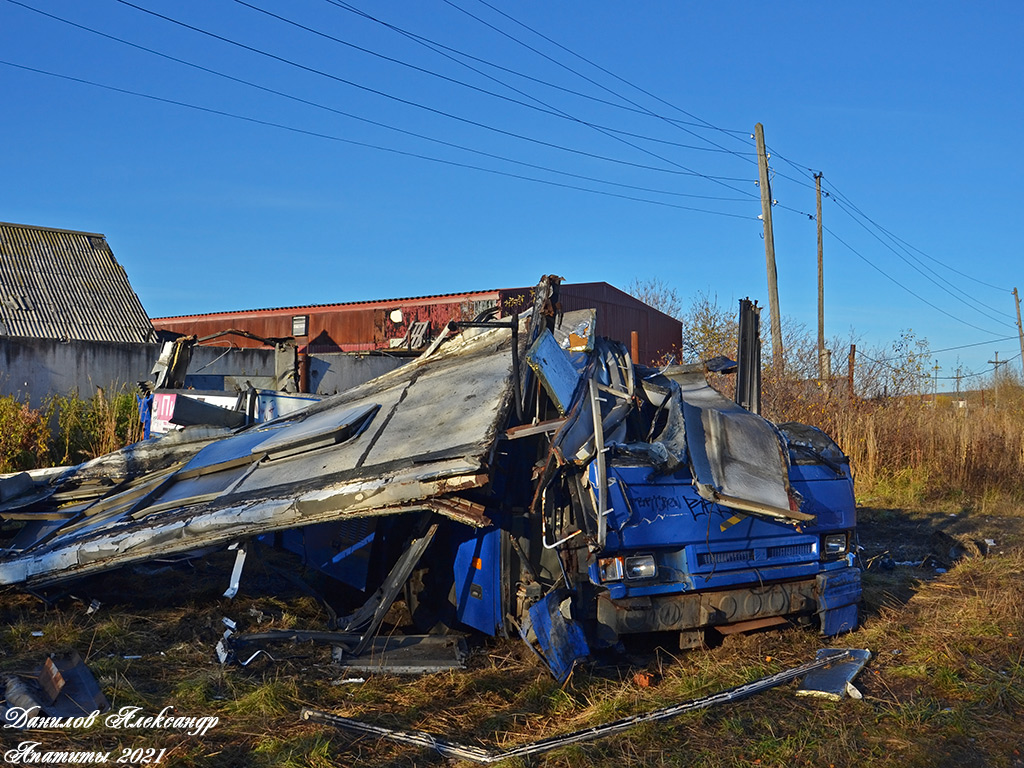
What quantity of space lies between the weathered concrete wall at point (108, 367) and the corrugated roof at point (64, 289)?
4.06 meters

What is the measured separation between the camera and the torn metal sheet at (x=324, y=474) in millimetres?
4625

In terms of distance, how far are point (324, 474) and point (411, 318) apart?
17.8 m

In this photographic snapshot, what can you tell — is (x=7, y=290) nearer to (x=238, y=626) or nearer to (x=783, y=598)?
(x=238, y=626)

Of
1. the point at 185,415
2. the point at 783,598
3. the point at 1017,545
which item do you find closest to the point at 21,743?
the point at 783,598

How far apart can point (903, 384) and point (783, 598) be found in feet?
36.3

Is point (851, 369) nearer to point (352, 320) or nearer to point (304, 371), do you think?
point (304, 371)

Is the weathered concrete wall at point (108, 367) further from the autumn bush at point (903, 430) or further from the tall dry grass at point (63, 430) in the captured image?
the autumn bush at point (903, 430)

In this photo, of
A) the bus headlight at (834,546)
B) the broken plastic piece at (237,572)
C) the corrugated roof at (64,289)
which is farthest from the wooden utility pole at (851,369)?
the corrugated roof at (64,289)

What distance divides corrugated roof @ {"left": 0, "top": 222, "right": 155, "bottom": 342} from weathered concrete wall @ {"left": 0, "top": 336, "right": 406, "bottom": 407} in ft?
13.3

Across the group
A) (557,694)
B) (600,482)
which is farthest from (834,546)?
(557,694)

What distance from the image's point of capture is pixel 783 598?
516cm

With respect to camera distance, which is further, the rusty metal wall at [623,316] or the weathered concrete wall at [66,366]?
the rusty metal wall at [623,316]

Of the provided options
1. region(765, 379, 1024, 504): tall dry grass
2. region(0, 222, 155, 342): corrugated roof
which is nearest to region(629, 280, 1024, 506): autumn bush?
region(765, 379, 1024, 504): tall dry grass

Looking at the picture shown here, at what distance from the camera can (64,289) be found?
2077cm
